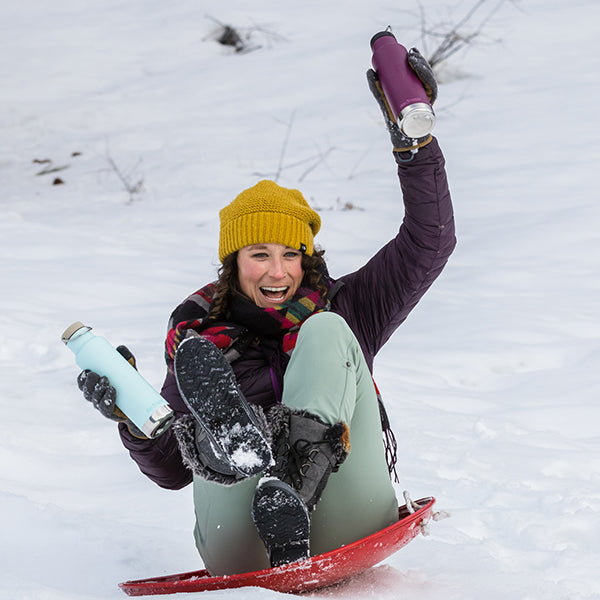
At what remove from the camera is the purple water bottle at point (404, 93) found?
78.6 inches

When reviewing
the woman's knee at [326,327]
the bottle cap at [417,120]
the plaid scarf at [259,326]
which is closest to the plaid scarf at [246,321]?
the plaid scarf at [259,326]

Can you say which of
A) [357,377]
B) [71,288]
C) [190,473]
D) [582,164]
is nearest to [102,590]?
[190,473]

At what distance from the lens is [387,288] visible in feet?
7.54

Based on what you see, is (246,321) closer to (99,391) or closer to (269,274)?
(269,274)

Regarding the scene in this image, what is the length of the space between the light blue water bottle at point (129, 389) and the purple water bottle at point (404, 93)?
0.86 m

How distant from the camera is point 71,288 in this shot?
4.69 metres

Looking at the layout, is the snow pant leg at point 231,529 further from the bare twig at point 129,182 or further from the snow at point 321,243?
the bare twig at point 129,182

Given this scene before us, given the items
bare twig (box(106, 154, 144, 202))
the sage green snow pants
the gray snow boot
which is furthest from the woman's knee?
bare twig (box(106, 154, 144, 202))

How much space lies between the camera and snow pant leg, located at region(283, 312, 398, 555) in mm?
1879

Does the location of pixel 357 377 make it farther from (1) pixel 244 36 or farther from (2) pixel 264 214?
(1) pixel 244 36

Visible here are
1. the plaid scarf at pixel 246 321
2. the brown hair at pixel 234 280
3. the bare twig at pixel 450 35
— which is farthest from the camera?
the bare twig at pixel 450 35

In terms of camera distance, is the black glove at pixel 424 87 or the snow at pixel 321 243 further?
the snow at pixel 321 243

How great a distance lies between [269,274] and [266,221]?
0.15 meters

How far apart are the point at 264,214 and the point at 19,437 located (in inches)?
51.9
